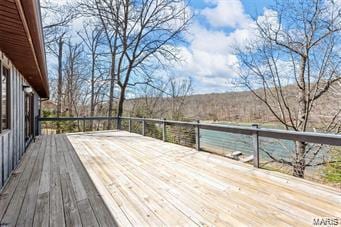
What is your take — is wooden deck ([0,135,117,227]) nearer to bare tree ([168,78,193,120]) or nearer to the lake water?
the lake water

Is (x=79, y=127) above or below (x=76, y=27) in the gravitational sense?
below

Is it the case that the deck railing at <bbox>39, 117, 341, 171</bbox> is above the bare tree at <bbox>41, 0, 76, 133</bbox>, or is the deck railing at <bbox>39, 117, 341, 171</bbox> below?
below

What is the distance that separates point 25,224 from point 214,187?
2309 mm

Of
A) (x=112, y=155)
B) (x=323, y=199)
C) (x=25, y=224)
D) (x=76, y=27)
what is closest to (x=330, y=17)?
(x=323, y=199)

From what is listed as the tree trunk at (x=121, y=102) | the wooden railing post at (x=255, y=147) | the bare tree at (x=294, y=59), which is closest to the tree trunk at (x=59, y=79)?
the tree trunk at (x=121, y=102)

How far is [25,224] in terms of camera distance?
2.41 meters

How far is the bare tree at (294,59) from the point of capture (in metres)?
6.91

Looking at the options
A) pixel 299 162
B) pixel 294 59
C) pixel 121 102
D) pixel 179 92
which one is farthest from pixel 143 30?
pixel 299 162

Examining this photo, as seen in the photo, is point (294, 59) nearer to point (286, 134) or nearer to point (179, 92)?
point (286, 134)

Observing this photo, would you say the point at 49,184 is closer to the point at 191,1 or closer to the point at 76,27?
the point at 191,1

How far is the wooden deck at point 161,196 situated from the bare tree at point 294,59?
3172 mm

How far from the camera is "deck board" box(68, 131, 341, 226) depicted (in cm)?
249

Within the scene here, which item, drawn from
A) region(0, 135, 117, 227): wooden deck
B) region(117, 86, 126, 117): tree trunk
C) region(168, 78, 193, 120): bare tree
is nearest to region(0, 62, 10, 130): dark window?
region(0, 135, 117, 227): wooden deck

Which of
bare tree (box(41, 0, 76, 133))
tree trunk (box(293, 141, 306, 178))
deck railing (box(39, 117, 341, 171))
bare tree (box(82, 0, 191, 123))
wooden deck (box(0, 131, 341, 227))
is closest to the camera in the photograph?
wooden deck (box(0, 131, 341, 227))
